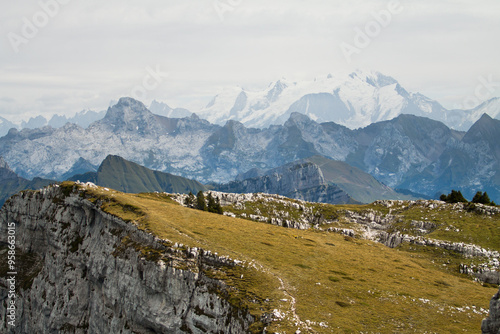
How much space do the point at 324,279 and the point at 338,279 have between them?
95.6 inches

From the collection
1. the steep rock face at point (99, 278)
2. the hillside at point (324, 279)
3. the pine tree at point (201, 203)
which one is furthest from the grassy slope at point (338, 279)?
the pine tree at point (201, 203)

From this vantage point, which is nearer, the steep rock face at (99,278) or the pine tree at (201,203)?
the steep rock face at (99,278)

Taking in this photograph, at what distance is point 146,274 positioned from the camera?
229 ft

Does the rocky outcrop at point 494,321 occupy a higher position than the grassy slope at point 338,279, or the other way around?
the rocky outcrop at point 494,321

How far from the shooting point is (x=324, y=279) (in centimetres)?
5884

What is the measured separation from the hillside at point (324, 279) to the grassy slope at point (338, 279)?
133 millimetres

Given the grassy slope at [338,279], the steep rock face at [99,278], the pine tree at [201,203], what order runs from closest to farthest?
1. the grassy slope at [338,279]
2. the steep rock face at [99,278]
3. the pine tree at [201,203]

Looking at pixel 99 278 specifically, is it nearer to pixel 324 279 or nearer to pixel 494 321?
pixel 324 279

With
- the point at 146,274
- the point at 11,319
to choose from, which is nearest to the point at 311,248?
the point at 146,274

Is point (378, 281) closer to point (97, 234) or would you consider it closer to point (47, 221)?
point (97, 234)

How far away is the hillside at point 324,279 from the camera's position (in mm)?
46156

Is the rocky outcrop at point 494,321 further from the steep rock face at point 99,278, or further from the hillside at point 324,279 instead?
the steep rock face at point 99,278

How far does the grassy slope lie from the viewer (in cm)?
4659

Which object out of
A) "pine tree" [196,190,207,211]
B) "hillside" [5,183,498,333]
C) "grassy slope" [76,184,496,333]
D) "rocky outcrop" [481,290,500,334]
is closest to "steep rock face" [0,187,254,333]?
"hillside" [5,183,498,333]
